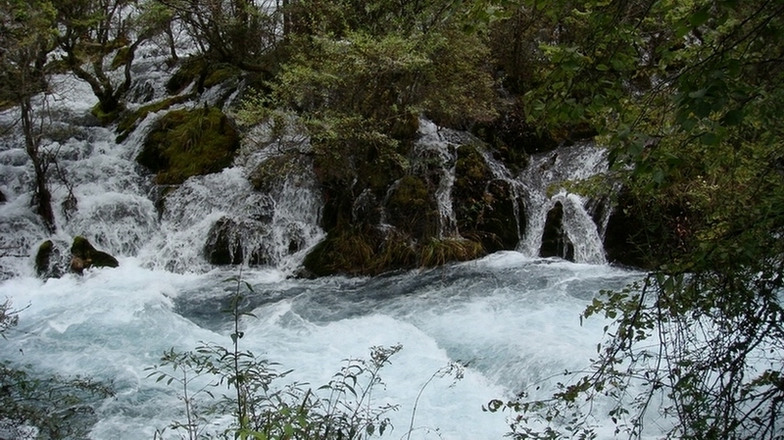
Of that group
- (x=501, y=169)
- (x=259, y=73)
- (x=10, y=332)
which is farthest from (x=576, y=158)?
(x=10, y=332)

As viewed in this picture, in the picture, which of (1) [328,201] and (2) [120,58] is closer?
(1) [328,201]

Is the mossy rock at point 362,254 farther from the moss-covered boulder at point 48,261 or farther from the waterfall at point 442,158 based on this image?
the moss-covered boulder at point 48,261

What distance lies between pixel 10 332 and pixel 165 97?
950 cm

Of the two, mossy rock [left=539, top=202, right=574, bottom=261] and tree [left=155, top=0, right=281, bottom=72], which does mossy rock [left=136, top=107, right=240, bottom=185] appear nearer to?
tree [left=155, top=0, right=281, bottom=72]

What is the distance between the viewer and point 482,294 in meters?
8.31

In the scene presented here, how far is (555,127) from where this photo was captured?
334cm

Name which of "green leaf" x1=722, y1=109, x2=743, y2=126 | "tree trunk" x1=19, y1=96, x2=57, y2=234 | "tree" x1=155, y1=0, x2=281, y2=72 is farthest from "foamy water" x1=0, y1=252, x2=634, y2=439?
"tree" x1=155, y1=0, x2=281, y2=72

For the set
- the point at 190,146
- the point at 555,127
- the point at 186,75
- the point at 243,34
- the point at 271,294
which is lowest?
the point at 271,294

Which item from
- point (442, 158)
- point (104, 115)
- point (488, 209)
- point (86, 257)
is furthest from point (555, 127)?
point (104, 115)

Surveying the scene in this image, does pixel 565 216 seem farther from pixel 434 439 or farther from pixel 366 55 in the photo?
pixel 434 439

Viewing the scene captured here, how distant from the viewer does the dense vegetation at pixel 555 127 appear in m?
2.55

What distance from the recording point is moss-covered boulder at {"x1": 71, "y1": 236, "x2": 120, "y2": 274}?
9.38m

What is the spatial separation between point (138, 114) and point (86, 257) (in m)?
5.27

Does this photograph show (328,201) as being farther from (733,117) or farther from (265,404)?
(733,117)
